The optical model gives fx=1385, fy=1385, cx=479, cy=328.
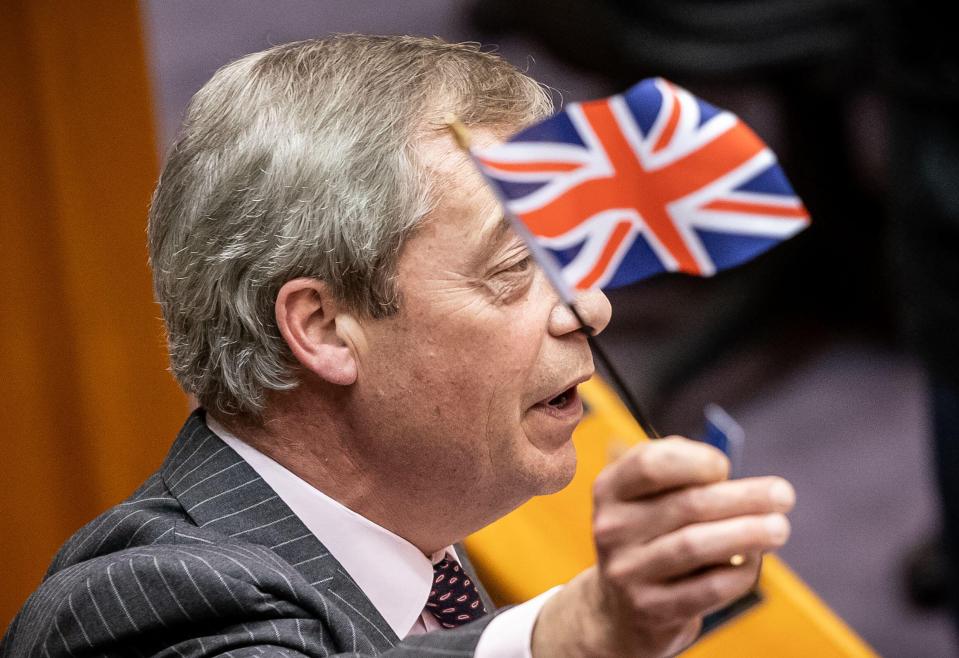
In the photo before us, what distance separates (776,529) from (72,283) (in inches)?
50.1

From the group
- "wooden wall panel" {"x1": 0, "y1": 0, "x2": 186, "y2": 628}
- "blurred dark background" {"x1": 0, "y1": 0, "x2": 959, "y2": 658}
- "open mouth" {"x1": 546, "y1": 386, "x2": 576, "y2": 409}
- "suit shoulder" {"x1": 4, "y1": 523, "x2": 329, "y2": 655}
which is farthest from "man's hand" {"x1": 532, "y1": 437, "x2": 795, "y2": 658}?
"wooden wall panel" {"x1": 0, "y1": 0, "x2": 186, "y2": 628}

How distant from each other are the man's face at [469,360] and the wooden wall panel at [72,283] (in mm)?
694

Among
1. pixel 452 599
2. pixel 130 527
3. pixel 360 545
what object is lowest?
pixel 452 599

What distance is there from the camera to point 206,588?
1.13 meters

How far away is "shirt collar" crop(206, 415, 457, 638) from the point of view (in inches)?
53.0

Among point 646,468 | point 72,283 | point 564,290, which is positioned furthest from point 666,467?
point 72,283

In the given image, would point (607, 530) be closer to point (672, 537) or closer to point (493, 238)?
point (672, 537)

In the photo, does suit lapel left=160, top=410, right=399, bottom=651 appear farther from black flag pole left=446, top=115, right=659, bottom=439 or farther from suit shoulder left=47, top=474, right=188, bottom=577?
black flag pole left=446, top=115, right=659, bottom=439

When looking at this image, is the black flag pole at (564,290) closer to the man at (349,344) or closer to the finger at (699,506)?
the finger at (699,506)

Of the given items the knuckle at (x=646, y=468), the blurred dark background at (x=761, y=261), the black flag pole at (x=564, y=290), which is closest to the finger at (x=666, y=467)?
the knuckle at (x=646, y=468)

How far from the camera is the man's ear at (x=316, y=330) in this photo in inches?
52.4

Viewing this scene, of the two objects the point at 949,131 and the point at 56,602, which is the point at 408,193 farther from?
the point at 949,131

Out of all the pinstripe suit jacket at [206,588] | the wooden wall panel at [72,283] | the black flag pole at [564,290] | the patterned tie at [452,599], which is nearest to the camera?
the black flag pole at [564,290]

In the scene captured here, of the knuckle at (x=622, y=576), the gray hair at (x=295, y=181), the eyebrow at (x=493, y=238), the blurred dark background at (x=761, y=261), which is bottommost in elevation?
the blurred dark background at (x=761, y=261)
